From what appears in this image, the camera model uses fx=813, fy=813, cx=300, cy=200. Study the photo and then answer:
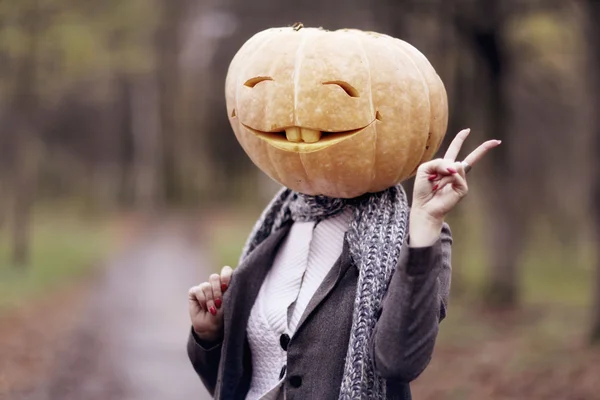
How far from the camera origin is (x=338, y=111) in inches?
101

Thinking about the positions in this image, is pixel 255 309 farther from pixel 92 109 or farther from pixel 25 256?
pixel 92 109

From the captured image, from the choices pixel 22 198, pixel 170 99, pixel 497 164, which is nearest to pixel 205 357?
pixel 497 164

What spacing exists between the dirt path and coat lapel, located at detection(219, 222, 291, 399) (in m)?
4.18

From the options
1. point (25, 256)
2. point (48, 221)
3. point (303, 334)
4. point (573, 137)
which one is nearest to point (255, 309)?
point (303, 334)

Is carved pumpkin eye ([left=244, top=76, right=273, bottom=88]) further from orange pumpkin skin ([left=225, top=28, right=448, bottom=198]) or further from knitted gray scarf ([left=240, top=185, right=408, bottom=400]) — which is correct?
knitted gray scarf ([left=240, top=185, right=408, bottom=400])

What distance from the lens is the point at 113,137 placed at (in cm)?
3828

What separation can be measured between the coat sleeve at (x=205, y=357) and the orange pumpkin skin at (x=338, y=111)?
68 cm

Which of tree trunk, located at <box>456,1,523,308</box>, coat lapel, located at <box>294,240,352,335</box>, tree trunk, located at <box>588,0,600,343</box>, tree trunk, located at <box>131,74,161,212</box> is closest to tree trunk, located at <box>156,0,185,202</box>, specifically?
tree trunk, located at <box>131,74,161,212</box>

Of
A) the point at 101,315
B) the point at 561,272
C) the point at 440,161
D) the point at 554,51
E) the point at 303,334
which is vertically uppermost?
the point at 554,51

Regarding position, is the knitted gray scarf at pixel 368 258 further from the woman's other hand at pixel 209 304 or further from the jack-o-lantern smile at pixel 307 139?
the woman's other hand at pixel 209 304

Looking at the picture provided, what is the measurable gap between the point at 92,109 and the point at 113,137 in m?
6.99

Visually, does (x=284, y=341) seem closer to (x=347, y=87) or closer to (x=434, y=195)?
(x=434, y=195)

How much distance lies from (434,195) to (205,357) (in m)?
1.12

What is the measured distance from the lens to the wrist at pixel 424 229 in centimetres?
227
